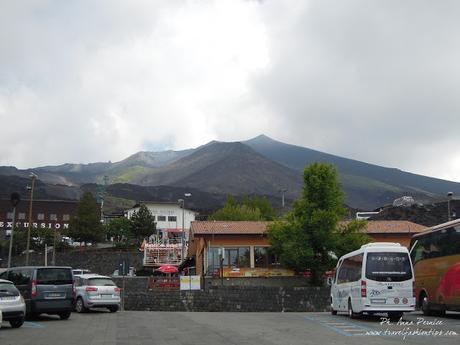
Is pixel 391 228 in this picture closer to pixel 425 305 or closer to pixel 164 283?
pixel 164 283

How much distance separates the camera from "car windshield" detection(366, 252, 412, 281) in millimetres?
21078

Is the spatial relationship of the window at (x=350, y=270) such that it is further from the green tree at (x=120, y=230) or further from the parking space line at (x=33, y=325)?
the green tree at (x=120, y=230)

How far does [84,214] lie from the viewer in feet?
290

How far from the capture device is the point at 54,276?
2155cm

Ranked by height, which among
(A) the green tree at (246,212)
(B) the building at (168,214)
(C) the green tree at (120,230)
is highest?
(B) the building at (168,214)

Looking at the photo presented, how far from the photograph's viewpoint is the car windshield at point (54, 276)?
21219mm

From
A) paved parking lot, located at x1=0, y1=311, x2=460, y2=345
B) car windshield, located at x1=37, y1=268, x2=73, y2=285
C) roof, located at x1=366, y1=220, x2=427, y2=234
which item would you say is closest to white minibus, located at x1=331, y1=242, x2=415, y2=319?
paved parking lot, located at x1=0, y1=311, x2=460, y2=345

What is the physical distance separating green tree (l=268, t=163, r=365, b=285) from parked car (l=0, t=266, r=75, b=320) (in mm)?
21302

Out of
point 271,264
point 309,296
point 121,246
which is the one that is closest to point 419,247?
point 309,296

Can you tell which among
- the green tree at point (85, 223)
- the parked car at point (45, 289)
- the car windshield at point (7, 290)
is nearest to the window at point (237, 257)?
the parked car at point (45, 289)

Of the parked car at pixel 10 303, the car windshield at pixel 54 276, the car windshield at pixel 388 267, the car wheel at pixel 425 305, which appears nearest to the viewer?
the parked car at pixel 10 303

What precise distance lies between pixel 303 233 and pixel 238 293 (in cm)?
687

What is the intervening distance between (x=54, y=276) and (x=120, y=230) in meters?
79.1

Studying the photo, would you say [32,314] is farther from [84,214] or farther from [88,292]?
[84,214]
